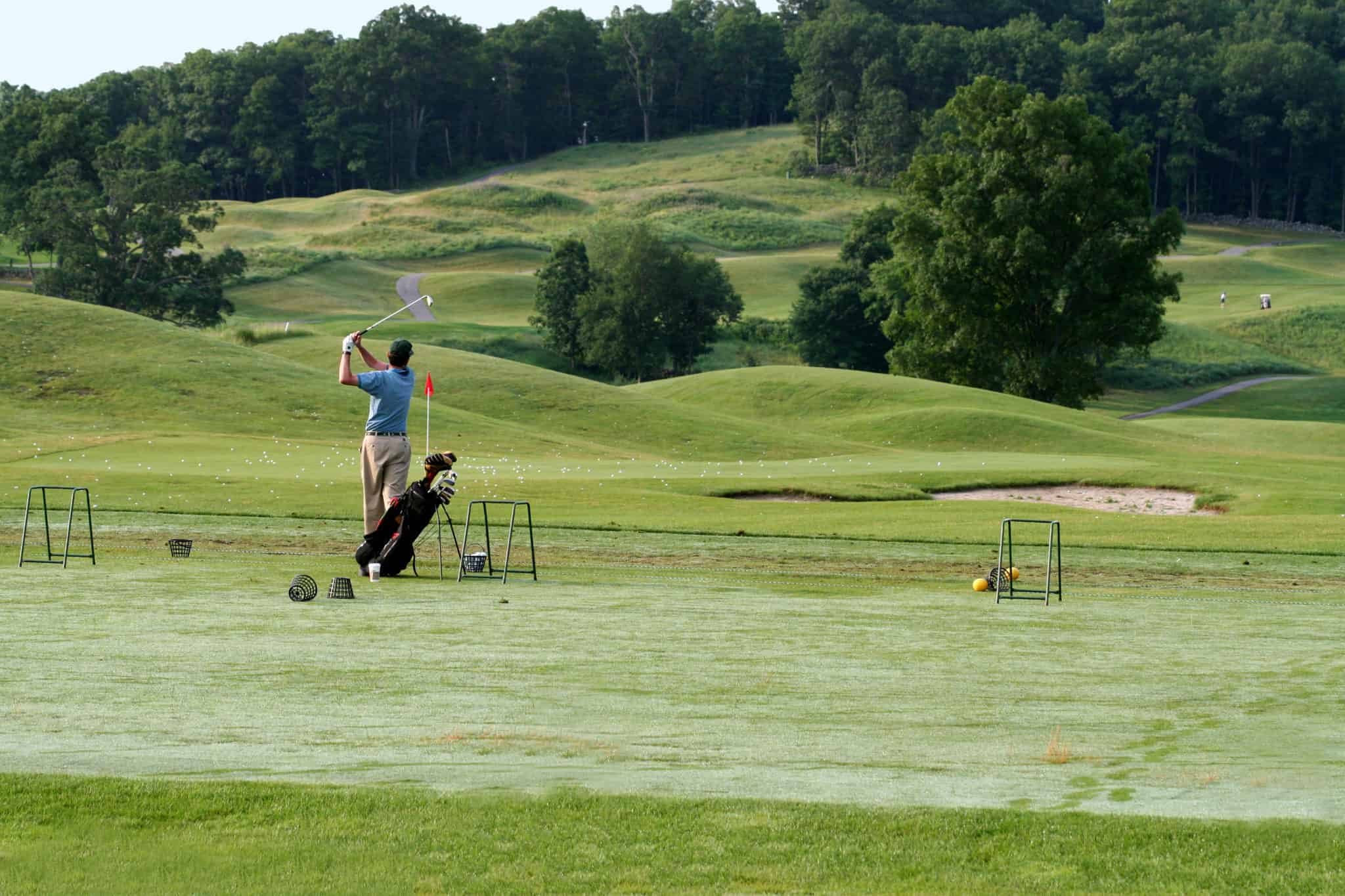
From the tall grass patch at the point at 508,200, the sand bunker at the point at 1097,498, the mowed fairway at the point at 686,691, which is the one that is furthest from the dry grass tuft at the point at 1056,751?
the tall grass patch at the point at 508,200

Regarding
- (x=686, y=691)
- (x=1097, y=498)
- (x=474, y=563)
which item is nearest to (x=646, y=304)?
(x=1097, y=498)

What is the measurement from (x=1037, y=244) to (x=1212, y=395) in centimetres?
3407

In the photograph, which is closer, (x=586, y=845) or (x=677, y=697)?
(x=586, y=845)

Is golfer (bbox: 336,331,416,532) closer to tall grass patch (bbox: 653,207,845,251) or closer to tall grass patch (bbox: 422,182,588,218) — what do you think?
tall grass patch (bbox: 653,207,845,251)

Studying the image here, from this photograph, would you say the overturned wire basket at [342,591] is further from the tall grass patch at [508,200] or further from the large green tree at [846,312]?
the tall grass patch at [508,200]

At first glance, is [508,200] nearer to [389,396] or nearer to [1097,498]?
[1097,498]

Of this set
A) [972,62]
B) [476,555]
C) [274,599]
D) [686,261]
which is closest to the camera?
[274,599]

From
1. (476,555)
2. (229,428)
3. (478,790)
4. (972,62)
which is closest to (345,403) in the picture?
(229,428)

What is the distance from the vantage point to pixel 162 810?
750cm

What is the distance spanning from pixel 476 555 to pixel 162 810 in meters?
11.9

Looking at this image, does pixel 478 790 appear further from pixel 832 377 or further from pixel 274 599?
pixel 832 377

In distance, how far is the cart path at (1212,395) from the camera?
9550 centimetres

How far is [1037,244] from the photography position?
72562 mm

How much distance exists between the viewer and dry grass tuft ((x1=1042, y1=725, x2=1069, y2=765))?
29.5ft
